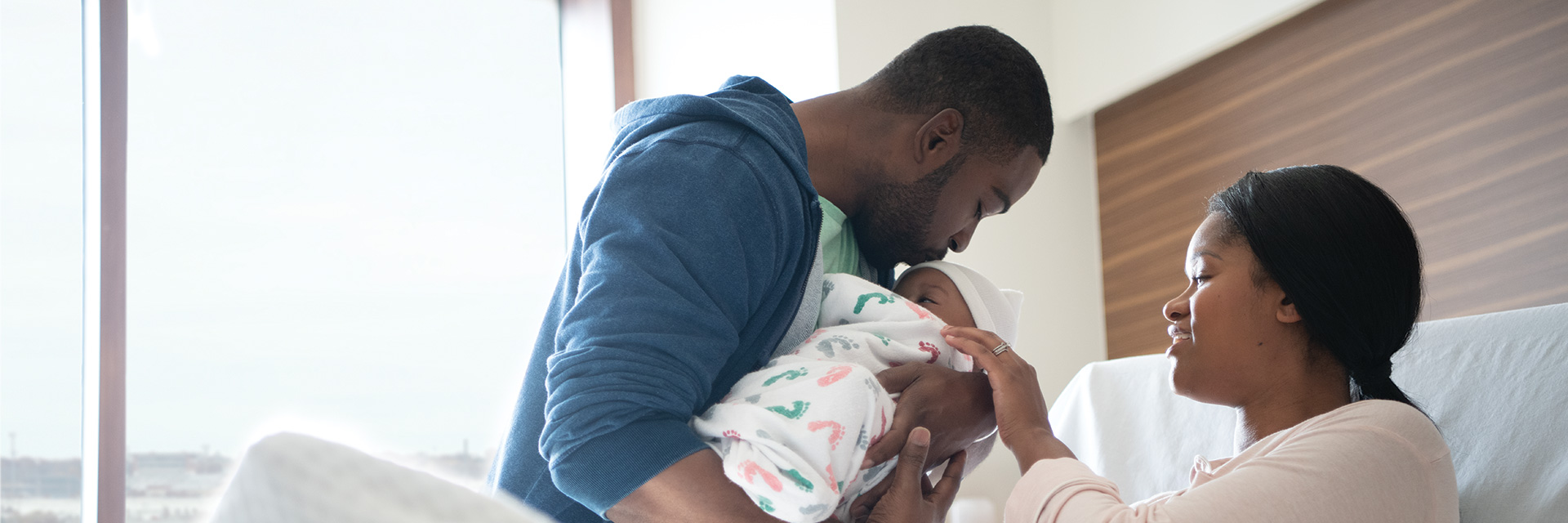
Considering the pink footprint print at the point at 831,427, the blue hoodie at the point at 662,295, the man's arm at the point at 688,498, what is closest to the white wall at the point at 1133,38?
the blue hoodie at the point at 662,295

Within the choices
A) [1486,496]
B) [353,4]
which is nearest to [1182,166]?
[1486,496]

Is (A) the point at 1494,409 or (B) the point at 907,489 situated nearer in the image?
(B) the point at 907,489

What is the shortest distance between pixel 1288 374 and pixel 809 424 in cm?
75

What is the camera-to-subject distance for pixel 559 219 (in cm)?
326

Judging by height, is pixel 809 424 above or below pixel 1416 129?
below

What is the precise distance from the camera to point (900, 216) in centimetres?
120

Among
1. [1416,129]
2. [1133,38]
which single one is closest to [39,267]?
[1133,38]

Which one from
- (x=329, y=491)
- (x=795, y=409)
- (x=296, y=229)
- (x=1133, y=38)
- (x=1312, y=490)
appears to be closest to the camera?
(x=329, y=491)

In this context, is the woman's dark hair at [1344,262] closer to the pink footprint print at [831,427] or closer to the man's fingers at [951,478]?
the man's fingers at [951,478]

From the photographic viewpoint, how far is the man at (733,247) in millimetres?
788

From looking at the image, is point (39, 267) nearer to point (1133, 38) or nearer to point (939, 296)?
point (939, 296)

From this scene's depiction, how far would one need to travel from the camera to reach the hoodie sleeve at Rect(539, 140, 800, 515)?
778mm

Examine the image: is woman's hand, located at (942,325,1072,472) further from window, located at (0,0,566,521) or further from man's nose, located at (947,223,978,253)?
window, located at (0,0,566,521)

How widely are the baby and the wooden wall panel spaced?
4.11 feet
